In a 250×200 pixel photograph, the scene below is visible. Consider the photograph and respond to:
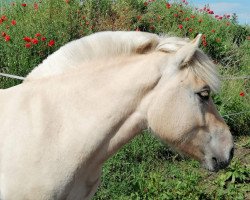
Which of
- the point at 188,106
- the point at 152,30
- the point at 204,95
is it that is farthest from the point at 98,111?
the point at 152,30

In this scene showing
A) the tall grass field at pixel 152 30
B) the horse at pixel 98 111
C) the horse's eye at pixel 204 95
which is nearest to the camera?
the horse at pixel 98 111

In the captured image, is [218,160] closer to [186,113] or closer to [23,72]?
[186,113]

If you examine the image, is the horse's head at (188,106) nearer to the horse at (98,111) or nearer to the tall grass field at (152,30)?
the horse at (98,111)

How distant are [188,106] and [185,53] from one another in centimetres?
31

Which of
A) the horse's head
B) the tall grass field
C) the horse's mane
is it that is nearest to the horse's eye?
the horse's head

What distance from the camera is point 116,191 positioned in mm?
4645

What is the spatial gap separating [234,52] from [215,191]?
486 centimetres

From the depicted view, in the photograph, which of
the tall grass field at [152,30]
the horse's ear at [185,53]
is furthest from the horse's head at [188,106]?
the tall grass field at [152,30]

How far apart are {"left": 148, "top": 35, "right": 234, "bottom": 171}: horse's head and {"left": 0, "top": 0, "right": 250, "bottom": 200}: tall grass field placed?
43cm

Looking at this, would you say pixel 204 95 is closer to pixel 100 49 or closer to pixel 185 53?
pixel 185 53

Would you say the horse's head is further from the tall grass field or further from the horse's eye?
the tall grass field

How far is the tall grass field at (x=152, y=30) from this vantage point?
15.6 feet

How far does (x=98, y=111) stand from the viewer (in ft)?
9.31

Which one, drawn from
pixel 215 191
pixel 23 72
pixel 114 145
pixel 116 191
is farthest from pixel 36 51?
pixel 114 145
